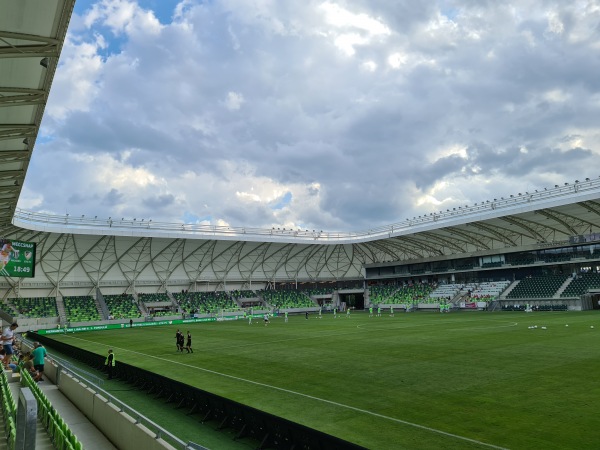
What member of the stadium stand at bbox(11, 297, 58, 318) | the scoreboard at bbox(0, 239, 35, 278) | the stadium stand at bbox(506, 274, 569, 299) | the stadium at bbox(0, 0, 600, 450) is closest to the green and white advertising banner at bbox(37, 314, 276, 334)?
the stadium at bbox(0, 0, 600, 450)

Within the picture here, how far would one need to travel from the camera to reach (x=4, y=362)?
1983cm

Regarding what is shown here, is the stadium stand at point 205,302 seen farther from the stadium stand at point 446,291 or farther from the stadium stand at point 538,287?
the stadium stand at point 538,287

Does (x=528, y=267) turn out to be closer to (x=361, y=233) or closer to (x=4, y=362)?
(x=361, y=233)

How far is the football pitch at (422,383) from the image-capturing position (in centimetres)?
1147

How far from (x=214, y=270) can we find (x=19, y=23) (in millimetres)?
72482

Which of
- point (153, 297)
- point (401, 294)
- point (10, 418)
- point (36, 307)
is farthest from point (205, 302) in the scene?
point (10, 418)

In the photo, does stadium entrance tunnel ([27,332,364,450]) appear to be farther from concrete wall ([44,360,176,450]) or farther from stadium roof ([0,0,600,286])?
stadium roof ([0,0,600,286])

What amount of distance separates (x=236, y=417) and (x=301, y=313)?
7056 centimetres

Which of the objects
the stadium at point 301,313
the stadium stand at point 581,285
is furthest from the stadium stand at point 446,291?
the stadium stand at point 581,285

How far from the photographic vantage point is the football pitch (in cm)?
1147

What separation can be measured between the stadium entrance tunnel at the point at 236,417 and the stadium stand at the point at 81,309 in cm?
4698

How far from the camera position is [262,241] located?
75125mm

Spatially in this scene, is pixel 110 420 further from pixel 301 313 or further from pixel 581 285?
pixel 301 313

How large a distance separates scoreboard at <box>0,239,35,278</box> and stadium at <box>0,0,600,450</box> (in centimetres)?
15
